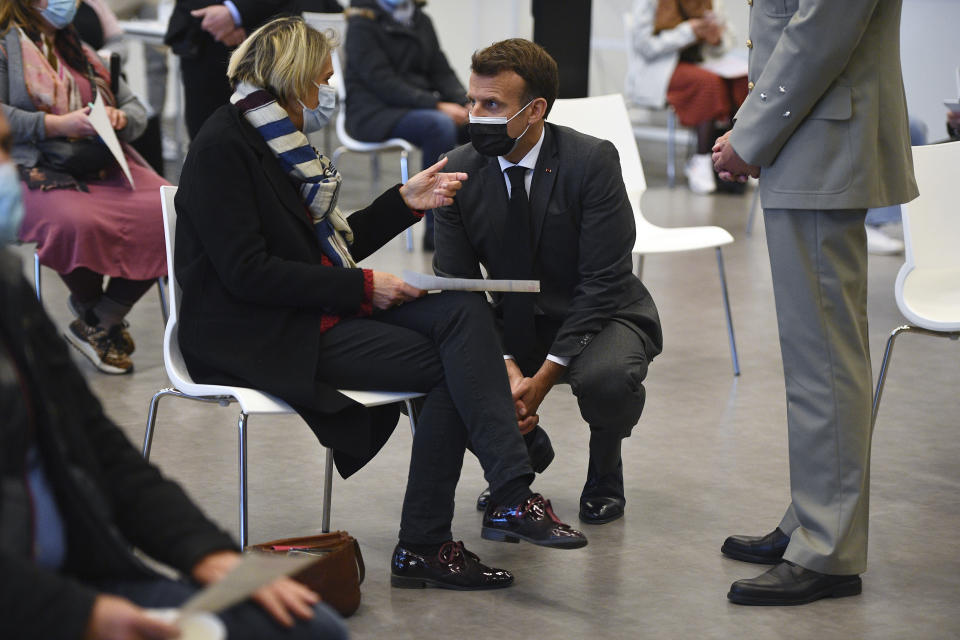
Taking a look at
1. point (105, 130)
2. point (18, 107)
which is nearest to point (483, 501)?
point (105, 130)

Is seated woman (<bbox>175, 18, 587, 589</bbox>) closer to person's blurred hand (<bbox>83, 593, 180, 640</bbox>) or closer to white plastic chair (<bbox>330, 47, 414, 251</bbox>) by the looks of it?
person's blurred hand (<bbox>83, 593, 180, 640</bbox>)

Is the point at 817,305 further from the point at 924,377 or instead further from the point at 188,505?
the point at 924,377

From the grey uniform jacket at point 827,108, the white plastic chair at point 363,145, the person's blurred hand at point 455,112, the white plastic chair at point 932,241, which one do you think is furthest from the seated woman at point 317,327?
the person's blurred hand at point 455,112

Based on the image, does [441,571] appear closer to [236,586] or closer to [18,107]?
[236,586]

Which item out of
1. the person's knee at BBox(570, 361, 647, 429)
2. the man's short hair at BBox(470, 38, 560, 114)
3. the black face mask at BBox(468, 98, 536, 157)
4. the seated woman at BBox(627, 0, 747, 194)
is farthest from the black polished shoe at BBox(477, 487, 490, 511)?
the seated woman at BBox(627, 0, 747, 194)

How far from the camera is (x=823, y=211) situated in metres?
2.43

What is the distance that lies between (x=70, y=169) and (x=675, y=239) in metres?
2.02

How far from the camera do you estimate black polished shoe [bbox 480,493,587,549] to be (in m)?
2.44

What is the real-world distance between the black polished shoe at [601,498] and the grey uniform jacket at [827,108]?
879 millimetres

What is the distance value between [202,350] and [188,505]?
98 cm

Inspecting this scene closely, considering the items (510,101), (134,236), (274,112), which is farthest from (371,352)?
(134,236)

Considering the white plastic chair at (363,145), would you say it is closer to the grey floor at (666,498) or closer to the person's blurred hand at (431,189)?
the grey floor at (666,498)

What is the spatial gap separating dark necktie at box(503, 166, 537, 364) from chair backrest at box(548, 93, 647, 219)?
1.35 m

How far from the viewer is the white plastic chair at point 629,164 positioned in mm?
4180
